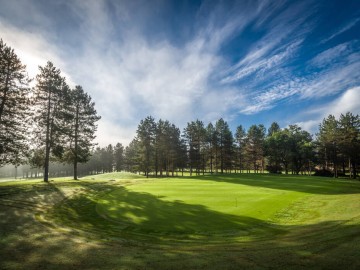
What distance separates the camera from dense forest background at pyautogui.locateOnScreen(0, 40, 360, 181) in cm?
2825

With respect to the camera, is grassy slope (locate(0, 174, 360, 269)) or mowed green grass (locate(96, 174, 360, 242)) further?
mowed green grass (locate(96, 174, 360, 242))

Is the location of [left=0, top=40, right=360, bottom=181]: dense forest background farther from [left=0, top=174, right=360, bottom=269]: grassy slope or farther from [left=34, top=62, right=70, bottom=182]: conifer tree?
[left=0, top=174, right=360, bottom=269]: grassy slope

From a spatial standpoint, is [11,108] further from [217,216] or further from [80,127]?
[217,216]

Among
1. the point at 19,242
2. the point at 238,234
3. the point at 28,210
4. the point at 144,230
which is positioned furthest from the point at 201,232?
the point at 28,210

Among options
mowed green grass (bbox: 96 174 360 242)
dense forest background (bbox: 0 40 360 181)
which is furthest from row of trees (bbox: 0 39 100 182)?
mowed green grass (bbox: 96 174 360 242)

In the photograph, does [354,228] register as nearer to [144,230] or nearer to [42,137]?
[144,230]

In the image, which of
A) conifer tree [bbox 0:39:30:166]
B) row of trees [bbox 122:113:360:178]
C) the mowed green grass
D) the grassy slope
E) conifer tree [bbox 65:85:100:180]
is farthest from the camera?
row of trees [bbox 122:113:360:178]

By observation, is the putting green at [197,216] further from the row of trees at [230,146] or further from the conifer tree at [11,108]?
the row of trees at [230,146]

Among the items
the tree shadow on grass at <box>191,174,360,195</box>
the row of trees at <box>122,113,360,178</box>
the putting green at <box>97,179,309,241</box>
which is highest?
the row of trees at <box>122,113,360,178</box>

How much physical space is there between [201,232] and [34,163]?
109 ft

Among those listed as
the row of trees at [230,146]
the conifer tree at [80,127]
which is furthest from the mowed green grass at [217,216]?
the row of trees at [230,146]

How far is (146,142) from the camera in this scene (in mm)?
69188

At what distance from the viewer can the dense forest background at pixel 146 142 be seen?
2825 cm

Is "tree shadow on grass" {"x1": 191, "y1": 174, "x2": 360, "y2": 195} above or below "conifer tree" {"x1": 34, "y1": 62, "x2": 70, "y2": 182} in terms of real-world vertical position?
below
